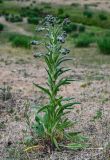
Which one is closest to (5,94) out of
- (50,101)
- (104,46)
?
(50,101)

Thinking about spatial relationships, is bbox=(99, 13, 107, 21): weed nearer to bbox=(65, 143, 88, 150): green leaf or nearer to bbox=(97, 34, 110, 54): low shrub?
bbox=(97, 34, 110, 54): low shrub

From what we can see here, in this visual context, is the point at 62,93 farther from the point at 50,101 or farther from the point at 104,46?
the point at 104,46

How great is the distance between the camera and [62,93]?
1323 centimetres

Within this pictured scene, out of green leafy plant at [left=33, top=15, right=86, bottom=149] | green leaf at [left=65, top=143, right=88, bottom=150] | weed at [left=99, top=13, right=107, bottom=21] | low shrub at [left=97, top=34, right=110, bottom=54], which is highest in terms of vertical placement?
green leafy plant at [left=33, top=15, right=86, bottom=149]

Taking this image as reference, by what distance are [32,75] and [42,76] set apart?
0.88 ft

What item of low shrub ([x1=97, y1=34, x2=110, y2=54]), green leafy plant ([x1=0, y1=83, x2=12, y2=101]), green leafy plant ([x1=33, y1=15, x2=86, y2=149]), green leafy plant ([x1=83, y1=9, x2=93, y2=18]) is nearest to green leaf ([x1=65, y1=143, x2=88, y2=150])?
green leafy plant ([x1=33, y1=15, x2=86, y2=149])

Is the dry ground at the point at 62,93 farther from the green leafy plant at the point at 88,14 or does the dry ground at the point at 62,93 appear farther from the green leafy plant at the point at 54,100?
the green leafy plant at the point at 88,14

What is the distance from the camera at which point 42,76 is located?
1580cm

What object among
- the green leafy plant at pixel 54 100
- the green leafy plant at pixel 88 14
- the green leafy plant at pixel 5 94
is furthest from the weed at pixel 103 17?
the green leafy plant at pixel 54 100

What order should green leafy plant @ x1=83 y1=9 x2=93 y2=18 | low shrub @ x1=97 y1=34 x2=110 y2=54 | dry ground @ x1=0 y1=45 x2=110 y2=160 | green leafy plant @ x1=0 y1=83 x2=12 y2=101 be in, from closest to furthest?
dry ground @ x1=0 y1=45 x2=110 y2=160
green leafy plant @ x1=0 y1=83 x2=12 y2=101
low shrub @ x1=97 y1=34 x2=110 y2=54
green leafy plant @ x1=83 y1=9 x2=93 y2=18

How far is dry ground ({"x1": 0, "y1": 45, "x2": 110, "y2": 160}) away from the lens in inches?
313

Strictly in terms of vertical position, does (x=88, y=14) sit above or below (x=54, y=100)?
below

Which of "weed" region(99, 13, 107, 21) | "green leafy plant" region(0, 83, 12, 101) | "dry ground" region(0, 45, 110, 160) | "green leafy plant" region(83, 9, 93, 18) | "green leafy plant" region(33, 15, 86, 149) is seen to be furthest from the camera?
"green leafy plant" region(83, 9, 93, 18)

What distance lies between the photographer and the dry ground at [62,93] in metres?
7.96
